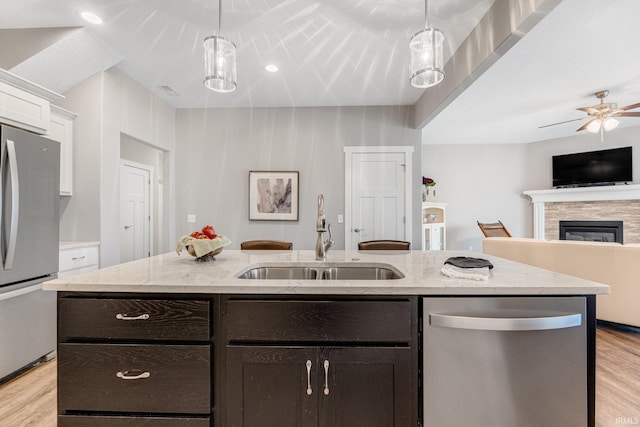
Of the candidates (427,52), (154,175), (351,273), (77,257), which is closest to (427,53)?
(427,52)

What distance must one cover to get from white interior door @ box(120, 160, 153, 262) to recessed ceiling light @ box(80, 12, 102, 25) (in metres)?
2.06

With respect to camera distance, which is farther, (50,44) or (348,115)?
(348,115)

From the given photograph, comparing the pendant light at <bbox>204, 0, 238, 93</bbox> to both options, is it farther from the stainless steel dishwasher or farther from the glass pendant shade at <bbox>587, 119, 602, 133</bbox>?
the glass pendant shade at <bbox>587, 119, 602, 133</bbox>

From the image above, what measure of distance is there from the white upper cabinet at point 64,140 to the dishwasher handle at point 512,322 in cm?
337

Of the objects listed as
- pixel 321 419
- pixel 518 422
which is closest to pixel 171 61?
pixel 321 419

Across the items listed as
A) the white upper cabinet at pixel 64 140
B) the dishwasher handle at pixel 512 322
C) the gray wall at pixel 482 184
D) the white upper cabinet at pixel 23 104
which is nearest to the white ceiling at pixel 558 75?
the gray wall at pixel 482 184

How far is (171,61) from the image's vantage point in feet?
10.1

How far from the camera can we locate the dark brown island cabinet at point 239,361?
1178mm

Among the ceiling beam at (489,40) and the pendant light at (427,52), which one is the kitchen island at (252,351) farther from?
the ceiling beam at (489,40)

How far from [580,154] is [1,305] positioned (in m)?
8.18

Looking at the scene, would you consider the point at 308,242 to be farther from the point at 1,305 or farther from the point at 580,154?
the point at 580,154

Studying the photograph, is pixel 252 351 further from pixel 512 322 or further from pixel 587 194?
pixel 587 194

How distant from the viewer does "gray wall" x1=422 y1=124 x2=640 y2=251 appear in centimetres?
642

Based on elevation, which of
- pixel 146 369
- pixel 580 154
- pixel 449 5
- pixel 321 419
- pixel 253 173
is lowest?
pixel 321 419
